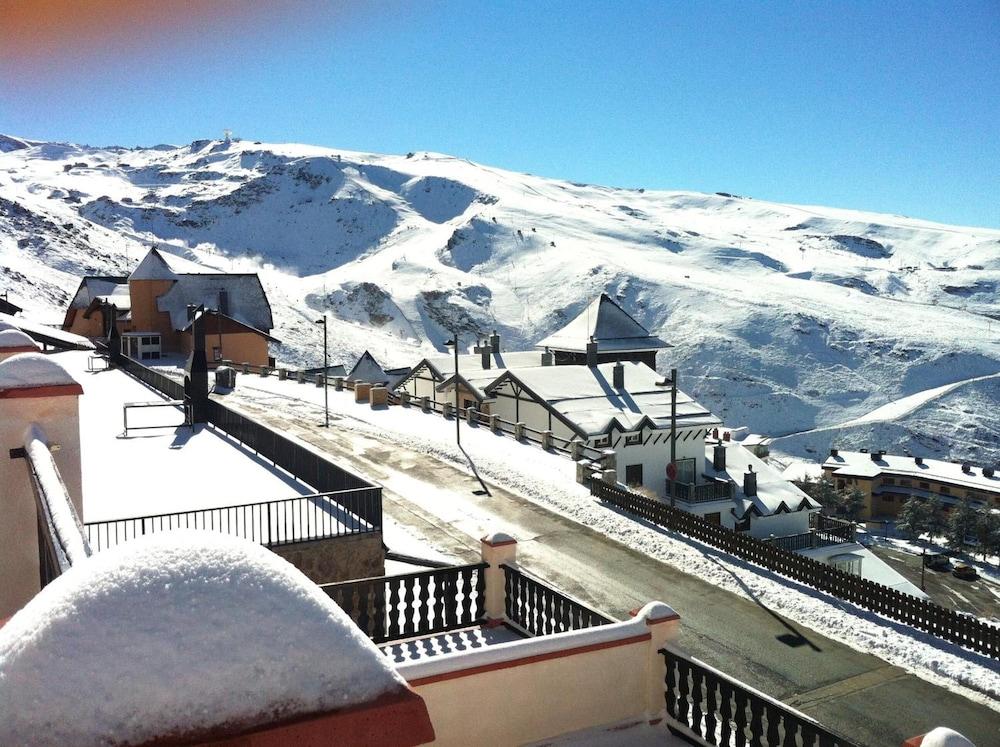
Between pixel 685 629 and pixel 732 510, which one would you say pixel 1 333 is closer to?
pixel 685 629

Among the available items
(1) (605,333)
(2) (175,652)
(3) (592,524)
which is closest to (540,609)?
(2) (175,652)

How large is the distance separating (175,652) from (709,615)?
16271mm

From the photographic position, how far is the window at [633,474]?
40969 millimetres

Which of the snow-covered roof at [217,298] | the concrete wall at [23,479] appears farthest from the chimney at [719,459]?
the concrete wall at [23,479]

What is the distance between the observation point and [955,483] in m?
79.8

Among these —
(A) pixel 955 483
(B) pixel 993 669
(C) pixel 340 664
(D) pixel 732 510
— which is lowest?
(A) pixel 955 483

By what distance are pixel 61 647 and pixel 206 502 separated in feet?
44.7

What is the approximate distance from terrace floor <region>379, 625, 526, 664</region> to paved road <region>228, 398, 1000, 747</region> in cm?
631

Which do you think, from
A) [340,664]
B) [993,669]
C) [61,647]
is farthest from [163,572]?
[993,669]

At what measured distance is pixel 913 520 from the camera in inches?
2933

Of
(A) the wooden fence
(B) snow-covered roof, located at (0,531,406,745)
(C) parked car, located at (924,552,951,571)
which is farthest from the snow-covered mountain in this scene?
(B) snow-covered roof, located at (0,531,406,745)

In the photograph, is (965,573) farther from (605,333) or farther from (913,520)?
(605,333)

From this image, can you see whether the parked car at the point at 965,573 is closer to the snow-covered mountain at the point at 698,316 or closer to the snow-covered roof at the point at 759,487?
the snow-covered roof at the point at 759,487

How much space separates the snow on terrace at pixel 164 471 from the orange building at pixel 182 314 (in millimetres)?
33574
